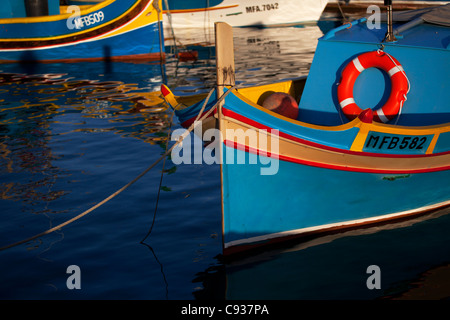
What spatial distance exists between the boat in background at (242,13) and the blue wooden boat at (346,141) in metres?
18.1

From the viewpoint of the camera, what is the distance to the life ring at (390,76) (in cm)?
714

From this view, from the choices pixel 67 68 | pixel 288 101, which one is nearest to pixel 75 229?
pixel 288 101

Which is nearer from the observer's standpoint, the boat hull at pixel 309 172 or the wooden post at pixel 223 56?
the wooden post at pixel 223 56

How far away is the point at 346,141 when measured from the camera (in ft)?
20.8

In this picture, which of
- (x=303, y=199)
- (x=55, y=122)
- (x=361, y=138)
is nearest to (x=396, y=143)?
(x=361, y=138)

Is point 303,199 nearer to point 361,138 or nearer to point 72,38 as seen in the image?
point 361,138

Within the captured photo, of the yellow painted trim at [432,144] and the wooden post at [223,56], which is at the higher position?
the wooden post at [223,56]

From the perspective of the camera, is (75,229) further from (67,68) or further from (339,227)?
(67,68)

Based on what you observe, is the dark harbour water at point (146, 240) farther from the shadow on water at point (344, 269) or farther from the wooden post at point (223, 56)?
the wooden post at point (223, 56)

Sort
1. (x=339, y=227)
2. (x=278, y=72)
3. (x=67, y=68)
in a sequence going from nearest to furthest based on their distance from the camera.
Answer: (x=339, y=227)
(x=278, y=72)
(x=67, y=68)

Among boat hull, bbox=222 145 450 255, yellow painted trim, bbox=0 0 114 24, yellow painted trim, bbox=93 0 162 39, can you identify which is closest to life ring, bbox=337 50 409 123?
boat hull, bbox=222 145 450 255

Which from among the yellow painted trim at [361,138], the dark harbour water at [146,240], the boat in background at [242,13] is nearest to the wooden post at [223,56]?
the yellow painted trim at [361,138]

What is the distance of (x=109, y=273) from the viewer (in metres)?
6.13
